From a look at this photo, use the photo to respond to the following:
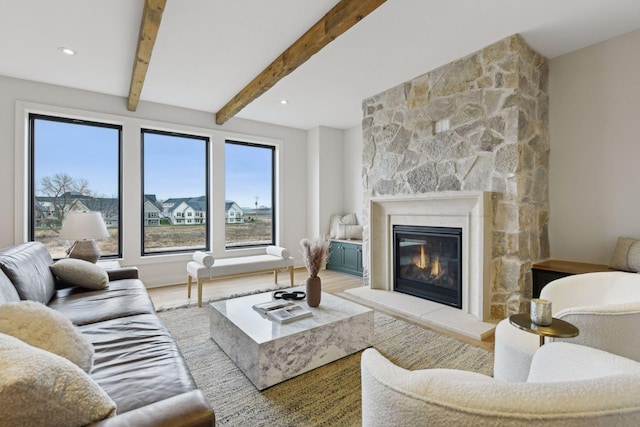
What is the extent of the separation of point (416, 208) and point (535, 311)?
7.46ft

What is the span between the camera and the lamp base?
3.30 meters

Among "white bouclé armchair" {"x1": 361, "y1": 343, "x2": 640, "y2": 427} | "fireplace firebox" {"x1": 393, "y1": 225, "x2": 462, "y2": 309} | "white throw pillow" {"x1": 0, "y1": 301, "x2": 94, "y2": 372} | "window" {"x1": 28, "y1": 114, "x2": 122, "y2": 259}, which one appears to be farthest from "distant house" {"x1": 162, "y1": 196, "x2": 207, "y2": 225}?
"white bouclé armchair" {"x1": 361, "y1": 343, "x2": 640, "y2": 427}

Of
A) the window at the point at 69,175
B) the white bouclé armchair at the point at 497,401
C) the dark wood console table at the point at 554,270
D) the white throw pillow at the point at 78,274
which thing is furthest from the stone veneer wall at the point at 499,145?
the window at the point at 69,175

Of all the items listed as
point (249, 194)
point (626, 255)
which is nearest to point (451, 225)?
point (626, 255)

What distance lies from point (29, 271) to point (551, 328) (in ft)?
10.3

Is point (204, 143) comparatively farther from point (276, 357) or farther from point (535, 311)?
point (535, 311)

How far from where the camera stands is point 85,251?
333 cm

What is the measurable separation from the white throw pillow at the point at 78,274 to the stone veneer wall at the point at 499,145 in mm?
3340

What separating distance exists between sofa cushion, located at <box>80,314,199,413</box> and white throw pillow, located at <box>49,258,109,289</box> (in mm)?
909

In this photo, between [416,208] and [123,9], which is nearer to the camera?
[123,9]

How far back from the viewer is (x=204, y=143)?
16.4ft

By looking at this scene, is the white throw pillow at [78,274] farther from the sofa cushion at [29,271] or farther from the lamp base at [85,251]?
the lamp base at [85,251]

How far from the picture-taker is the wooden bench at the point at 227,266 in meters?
3.56

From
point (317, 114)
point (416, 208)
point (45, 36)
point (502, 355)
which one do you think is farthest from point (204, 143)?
point (502, 355)
